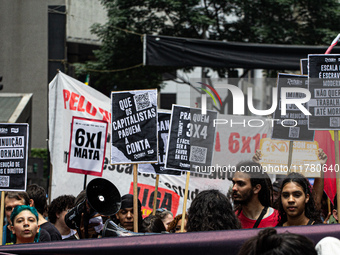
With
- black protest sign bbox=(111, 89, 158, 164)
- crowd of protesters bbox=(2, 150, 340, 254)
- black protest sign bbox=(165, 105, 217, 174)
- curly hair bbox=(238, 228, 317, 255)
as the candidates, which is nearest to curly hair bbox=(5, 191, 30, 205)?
crowd of protesters bbox=(2, 150, 340, 254)

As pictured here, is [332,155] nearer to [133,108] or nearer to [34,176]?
[133,108]

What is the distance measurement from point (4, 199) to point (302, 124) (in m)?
3.05

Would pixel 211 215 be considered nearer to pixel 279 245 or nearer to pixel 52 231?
pixel 279 245

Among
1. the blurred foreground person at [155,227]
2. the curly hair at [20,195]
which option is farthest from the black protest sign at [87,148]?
the blurred foreground person at [155,227]

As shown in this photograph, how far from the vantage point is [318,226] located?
3.32m

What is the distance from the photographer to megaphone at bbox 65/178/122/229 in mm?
4348

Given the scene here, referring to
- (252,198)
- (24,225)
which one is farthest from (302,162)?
(24,225)

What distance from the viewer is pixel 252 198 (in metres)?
4.87

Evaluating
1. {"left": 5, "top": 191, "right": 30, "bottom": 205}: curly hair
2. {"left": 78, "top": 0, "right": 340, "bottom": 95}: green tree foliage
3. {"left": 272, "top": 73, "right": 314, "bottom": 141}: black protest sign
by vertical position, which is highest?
{"left": 78, "top": 0, "right": 340, "bottom": 95}: green tree foliage

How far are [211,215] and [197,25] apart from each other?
17434mm

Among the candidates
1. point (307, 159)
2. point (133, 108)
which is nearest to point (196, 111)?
point (133, 108)

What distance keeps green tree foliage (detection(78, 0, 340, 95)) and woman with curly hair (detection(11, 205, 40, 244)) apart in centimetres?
1590

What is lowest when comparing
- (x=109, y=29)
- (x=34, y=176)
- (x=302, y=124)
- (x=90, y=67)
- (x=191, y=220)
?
(x=34, y=176)

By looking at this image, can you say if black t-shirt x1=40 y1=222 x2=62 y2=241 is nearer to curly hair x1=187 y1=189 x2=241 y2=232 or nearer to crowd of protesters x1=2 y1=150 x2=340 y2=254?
crowd of protesters x1=2 y1=150 x2=340 y2=254
